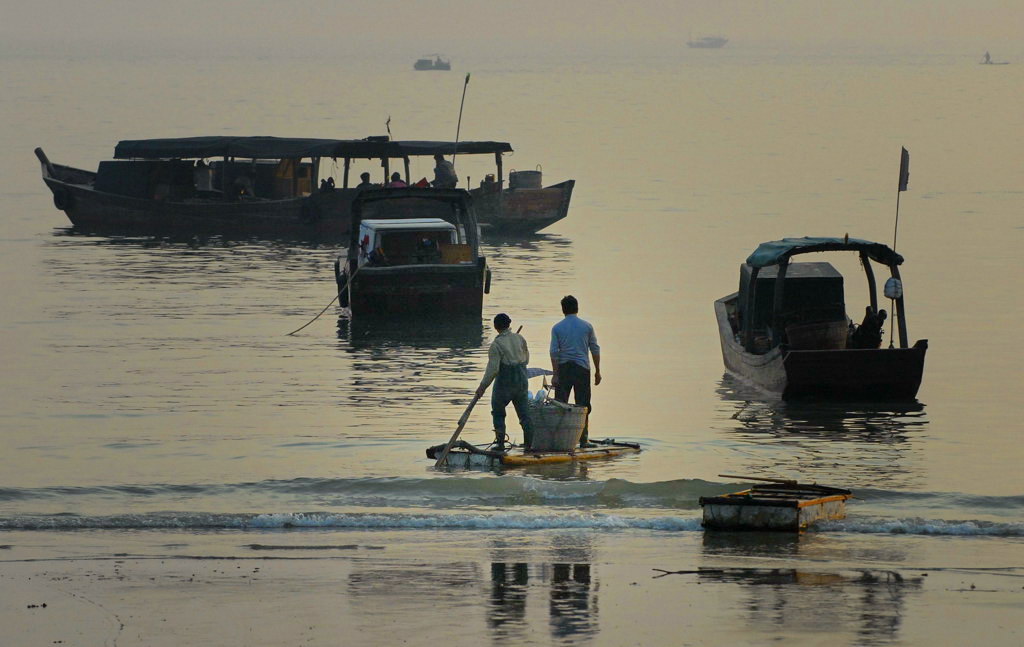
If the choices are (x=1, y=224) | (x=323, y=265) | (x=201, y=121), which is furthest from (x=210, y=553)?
(x=201, y=121)

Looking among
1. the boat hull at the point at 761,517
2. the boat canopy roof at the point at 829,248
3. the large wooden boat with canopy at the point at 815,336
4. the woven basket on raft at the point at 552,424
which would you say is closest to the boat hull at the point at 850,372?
the large wooden boat with canopy at the point at 815,336

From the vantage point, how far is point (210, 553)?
1402 centimetres

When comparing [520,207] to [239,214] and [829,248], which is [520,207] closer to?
[239,214]

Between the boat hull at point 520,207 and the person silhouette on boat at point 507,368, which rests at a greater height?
the boat hull at point 520,207

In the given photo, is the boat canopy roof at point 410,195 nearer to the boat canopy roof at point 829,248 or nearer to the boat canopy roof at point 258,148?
the boat canopy roof at point 829,248

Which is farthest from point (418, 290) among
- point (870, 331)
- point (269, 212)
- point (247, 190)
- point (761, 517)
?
point (247, 190)

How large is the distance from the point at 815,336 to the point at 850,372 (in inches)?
35.3

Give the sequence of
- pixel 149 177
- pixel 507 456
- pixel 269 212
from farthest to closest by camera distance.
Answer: pixel 149 177, pixel 269 212, pixel 507 456

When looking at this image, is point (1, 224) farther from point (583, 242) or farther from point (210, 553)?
point (210, 553)

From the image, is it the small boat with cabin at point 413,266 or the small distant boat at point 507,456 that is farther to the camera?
the small boat with cabin at point 413,266

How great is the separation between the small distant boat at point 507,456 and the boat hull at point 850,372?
16.4ft

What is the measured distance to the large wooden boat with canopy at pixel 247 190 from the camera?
1860 inches

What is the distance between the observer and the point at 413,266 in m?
30.6

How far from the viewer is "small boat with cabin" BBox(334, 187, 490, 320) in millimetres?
30766
